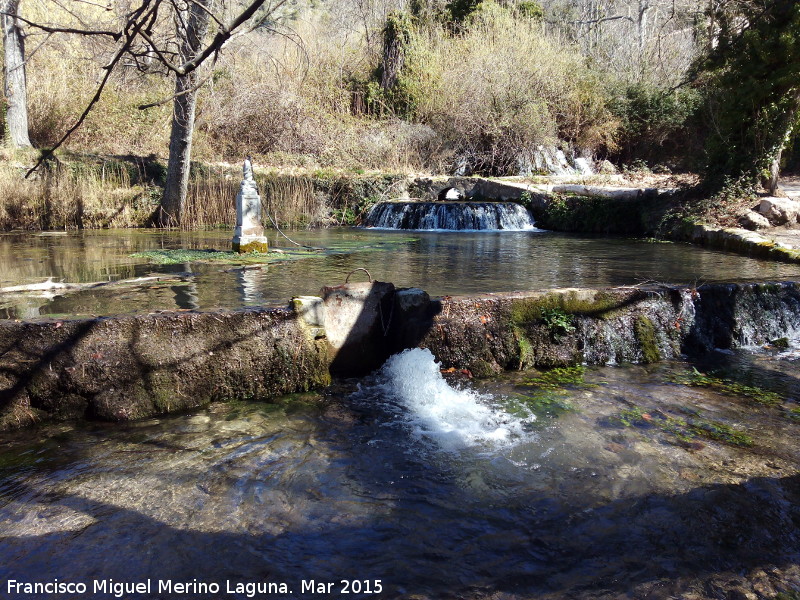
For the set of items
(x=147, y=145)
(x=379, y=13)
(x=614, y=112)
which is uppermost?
(x=379, y=13)

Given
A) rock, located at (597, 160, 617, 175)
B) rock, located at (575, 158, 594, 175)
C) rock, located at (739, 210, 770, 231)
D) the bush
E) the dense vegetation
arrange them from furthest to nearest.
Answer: rock, located at (597, 160, 617, 175)
rock, located at (575, 158, 594, 175)
the bush
the dense vegetation
rock, located at (739, 210, 770, 231)

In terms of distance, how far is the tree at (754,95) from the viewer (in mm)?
10461

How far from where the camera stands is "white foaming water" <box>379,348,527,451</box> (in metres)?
3.73

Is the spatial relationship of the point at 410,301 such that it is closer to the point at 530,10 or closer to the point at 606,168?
the point at 606,168

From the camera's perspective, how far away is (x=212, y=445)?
138 inches

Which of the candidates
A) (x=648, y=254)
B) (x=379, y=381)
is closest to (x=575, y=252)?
(x=648, y=254)

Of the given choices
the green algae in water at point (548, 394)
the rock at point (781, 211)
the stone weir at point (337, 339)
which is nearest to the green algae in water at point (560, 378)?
the green algae in water at point (548, 394)

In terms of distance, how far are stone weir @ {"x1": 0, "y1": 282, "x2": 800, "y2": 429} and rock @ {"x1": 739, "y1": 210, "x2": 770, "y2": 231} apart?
223 inches

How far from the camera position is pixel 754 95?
1124cm

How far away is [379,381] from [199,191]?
11092mm

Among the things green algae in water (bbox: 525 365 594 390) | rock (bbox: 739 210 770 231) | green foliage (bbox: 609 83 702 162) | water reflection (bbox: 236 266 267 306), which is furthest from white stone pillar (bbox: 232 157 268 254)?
green foliage (bbox: 609 83 702 162)

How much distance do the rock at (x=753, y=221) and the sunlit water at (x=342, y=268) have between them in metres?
1.30

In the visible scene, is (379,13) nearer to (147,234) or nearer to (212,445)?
(147,234)

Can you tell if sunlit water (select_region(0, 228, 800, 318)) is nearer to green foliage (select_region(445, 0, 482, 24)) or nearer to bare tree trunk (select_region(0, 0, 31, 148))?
bare tree trunk (select_region(0, 0, 31, 148))
